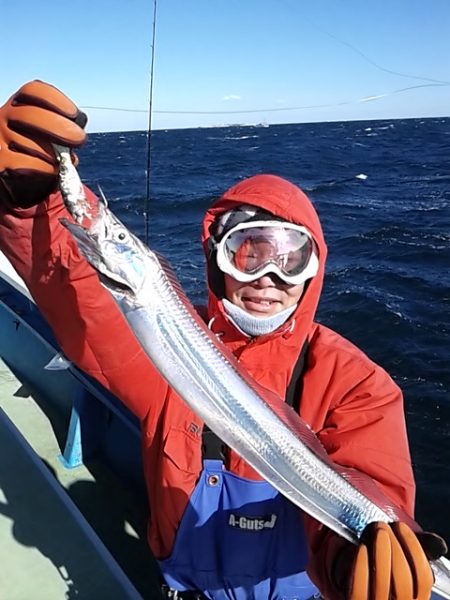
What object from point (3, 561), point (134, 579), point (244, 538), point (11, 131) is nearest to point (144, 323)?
point (11, 131)

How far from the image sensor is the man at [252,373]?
2059mm

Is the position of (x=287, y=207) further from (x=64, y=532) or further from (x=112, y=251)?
(x=64, y=532)

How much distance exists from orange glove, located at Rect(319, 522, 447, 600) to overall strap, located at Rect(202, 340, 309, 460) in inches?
26.0

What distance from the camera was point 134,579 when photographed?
11.1ft

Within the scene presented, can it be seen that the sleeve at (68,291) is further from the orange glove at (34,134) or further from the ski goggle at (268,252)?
the ski goggle at (268,252)

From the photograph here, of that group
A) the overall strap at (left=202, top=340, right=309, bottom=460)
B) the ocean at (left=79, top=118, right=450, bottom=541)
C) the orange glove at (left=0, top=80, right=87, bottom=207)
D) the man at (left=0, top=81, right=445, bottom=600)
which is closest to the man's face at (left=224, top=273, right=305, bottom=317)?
the man at (left=0, top=81, right=445, bottom=600)

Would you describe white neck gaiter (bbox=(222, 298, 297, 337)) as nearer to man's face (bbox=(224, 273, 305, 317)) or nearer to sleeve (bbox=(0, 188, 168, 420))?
man's face (bbox=(224, 273, 305, 317))

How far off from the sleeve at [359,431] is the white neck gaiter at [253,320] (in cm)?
27

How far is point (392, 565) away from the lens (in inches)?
75.9

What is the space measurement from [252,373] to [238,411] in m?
0.49

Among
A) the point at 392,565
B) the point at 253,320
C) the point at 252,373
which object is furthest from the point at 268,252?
the point at 392,565

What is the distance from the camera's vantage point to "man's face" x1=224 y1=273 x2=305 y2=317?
261 centimetres

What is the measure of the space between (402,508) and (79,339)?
1.53 meters

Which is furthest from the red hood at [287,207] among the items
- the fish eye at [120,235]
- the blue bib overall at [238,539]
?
the fish eye at [120,235]
